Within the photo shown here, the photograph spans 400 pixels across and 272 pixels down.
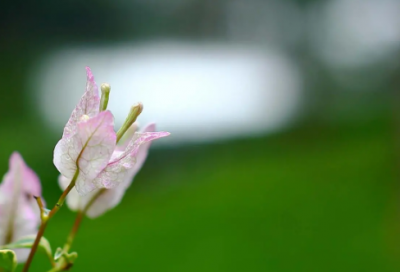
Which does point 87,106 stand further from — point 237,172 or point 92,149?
point 237,172

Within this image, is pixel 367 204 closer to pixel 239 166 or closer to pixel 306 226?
pixel 306 226

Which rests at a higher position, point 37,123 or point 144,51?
point 144,51

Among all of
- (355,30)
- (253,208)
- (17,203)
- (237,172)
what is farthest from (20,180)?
(355,30)

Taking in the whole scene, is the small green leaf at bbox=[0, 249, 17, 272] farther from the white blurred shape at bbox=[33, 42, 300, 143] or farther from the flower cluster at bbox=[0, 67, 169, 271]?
the white blurred shape at bbox=[33, 42, 300, 143]

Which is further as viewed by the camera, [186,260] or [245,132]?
[245,132]

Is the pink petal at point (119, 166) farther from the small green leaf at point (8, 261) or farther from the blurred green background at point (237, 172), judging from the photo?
the blurred green background at point (237, 172)

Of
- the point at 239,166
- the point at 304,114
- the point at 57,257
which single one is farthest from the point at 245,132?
the point at 57,257
